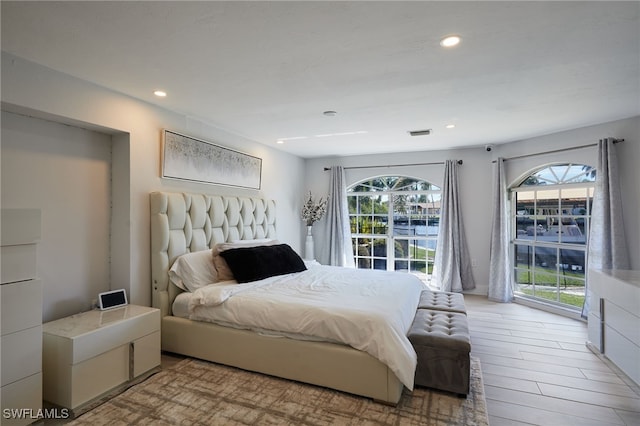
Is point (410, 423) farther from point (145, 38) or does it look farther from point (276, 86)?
point (145, 38)

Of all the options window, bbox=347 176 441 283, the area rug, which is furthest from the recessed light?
window, bbox=347 176 441 283

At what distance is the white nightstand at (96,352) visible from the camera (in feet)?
7.16

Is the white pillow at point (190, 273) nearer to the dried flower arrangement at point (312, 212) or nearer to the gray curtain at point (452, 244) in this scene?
the dried flower arrangement at point (312, 212)

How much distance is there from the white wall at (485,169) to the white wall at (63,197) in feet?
12.6

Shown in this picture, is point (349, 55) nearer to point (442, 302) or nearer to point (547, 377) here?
point (442, 302)

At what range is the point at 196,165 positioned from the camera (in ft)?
12.2

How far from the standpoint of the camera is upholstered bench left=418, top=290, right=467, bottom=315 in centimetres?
318

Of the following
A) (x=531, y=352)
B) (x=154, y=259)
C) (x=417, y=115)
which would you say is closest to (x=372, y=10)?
(x=417, y=115)

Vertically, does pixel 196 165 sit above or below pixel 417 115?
below

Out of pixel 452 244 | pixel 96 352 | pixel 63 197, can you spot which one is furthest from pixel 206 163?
pixel 452 244

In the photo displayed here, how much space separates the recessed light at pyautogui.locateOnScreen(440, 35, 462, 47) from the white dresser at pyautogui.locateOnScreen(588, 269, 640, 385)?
7.77 feet

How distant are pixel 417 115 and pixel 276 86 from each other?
1660 mm

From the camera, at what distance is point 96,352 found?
2.31 meters

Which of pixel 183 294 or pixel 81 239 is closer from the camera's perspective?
pixel 81 239
